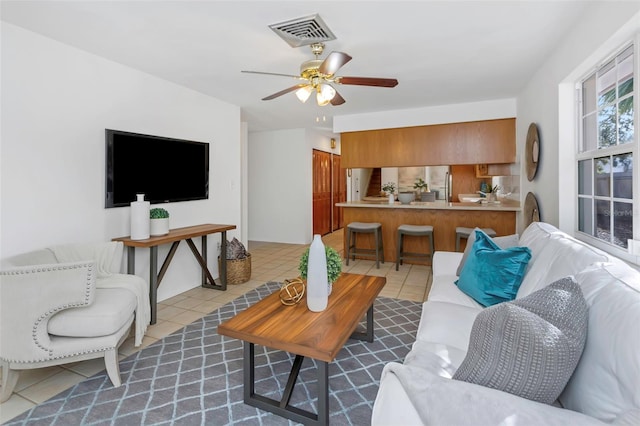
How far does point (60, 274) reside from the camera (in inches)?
70.2

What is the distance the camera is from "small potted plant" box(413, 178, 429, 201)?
572 cm

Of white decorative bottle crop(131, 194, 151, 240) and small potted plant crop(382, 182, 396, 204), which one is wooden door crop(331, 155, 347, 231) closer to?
small potted plant crop(382, 182, 396, 204)

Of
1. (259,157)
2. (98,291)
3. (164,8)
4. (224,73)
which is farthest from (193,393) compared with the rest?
(259,157)

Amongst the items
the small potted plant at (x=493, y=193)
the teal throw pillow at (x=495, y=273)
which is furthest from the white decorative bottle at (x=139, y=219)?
the small potted plant at (x=493, y=193)

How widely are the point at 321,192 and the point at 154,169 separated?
173 inches

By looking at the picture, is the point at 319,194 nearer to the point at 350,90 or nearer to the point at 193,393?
the point at 350,90

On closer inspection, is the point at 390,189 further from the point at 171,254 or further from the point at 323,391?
the point at 323,391

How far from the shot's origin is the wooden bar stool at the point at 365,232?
15.4ft

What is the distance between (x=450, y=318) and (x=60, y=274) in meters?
2.17

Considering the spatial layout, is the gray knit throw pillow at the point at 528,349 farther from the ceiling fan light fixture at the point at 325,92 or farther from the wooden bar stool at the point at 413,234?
the wooden bar stool at the point at 413,234

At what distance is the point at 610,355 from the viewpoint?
91 cm

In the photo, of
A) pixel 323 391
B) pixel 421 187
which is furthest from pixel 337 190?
pixel 323 391

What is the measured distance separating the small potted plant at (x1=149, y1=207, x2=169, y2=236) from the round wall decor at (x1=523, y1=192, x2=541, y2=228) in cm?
362

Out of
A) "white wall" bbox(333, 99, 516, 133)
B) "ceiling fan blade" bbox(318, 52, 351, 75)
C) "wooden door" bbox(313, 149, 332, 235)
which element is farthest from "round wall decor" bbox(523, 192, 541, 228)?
"wooden door" bbox(313, 149, 332, 235)
